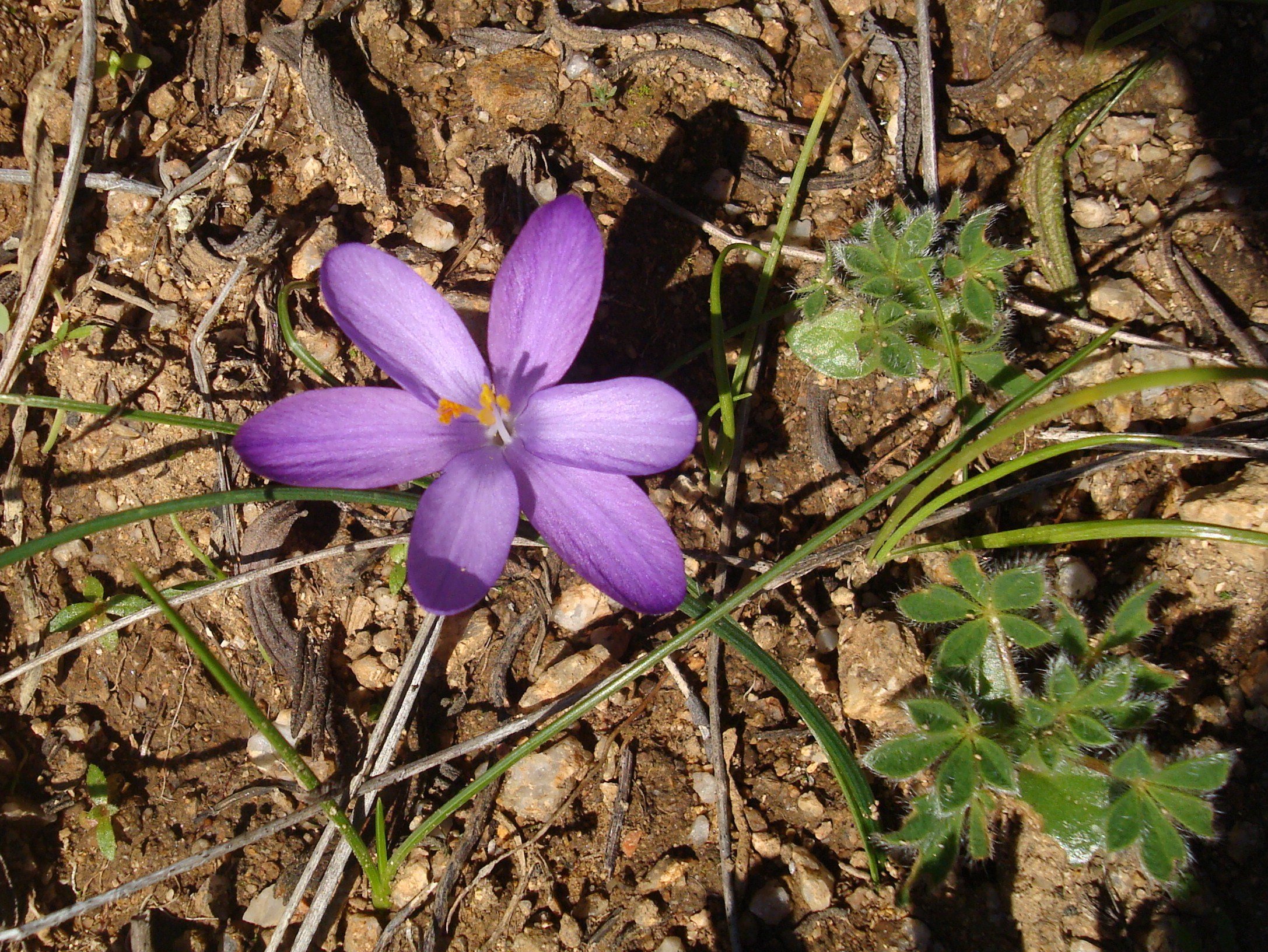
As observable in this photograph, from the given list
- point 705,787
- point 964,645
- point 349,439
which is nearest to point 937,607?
point 964,645

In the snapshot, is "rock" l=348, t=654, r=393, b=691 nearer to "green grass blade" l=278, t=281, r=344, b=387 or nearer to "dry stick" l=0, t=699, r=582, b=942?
"dry stick" l=0, t=699, r=582, b=942

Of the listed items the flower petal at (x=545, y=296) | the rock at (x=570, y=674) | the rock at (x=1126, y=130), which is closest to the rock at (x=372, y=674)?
the rock at (x=570, y=674)

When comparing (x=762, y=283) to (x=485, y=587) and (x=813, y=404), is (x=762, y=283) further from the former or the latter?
(x=485, y=587)

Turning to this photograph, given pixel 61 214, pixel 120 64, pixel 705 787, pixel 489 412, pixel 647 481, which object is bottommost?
pixel 705 787

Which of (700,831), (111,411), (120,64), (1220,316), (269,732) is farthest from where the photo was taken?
(120,64)

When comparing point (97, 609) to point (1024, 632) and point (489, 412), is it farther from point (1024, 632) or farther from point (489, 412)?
point (1024, 632)

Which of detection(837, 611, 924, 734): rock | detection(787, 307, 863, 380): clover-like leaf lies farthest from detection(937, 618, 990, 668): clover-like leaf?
detection(787, 307, 863, 380): clover-like leaf

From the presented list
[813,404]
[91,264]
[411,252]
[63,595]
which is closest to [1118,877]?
[813,404]
